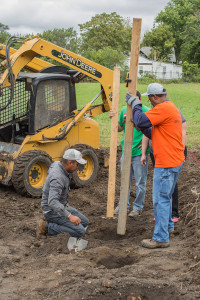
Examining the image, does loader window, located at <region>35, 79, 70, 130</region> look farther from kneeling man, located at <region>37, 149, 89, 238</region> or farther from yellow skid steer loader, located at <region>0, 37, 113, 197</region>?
kneeling man, located at <region>37, 149, 89, 238</region>

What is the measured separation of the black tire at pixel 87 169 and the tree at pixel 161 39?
6163 centimetres

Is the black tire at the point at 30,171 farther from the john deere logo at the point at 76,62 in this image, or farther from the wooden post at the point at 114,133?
the wooden post at the point at 114,133

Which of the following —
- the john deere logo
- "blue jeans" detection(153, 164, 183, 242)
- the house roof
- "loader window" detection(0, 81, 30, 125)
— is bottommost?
"blue jeans" detection(153, 164, 183, 242)

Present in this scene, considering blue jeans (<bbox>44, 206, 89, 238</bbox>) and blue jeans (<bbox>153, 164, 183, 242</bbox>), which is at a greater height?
blue jeans (<bbox>153, 164, 183, 242</bbox>)

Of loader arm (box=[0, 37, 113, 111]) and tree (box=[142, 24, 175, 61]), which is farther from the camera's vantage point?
tree (box=[142, 24, 175, 61])

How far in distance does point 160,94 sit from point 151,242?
6.47ft

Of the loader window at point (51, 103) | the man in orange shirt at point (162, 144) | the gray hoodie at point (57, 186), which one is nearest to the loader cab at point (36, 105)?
the loader window at point (51, 103)

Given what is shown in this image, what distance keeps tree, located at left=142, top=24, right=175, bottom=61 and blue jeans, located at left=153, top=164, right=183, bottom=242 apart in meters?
65.5

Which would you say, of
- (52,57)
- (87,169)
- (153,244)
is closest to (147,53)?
(87,169)

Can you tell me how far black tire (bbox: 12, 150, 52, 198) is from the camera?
823 cm

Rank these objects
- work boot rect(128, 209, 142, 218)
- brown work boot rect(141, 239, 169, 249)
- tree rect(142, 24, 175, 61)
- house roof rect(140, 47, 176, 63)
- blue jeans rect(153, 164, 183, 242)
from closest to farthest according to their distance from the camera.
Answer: blue jeans rect(153, 164, 183, 242)
brown work boot rect(141, 239, 169, 249)
work boot rect(128, 209, 142, 218)
tree rect(142, 24, 175, 61)
house roof rect(140, 47, 176, 63)

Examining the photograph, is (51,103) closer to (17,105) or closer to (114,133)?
(17,105)

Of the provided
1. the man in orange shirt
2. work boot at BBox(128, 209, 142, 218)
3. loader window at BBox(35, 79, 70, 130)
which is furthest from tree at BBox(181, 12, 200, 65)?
the man in orange shirt

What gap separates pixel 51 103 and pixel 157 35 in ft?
208
